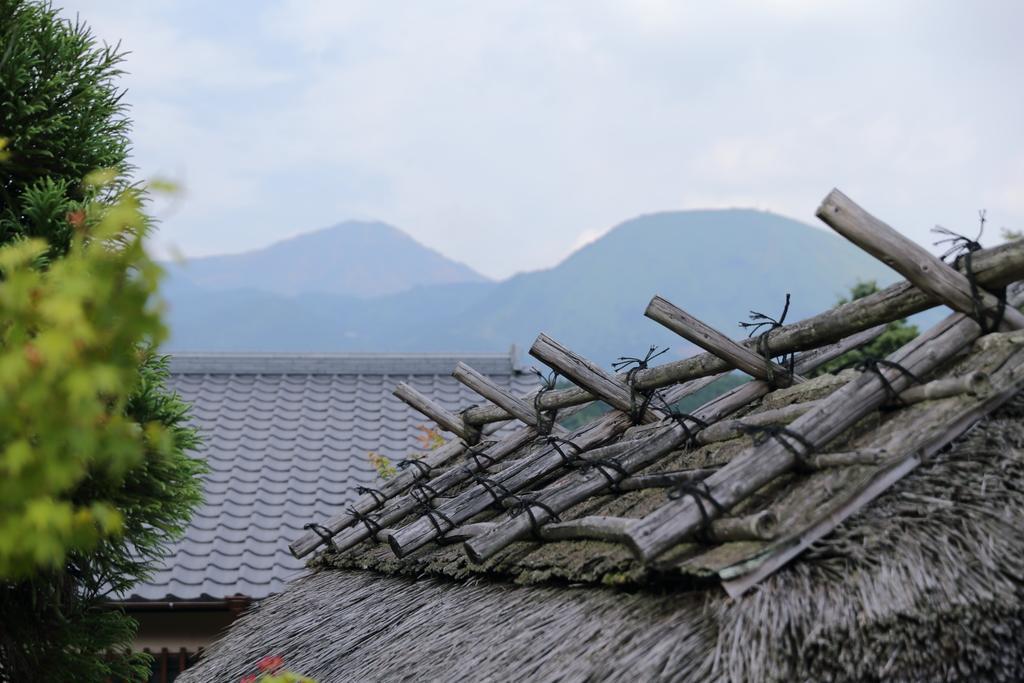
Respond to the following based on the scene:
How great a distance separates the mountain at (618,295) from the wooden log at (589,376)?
27008 mm

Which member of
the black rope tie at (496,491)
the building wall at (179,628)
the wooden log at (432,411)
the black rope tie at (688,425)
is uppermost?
the black rope tie at (688,425)

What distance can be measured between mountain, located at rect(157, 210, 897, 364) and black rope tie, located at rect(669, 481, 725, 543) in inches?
1127

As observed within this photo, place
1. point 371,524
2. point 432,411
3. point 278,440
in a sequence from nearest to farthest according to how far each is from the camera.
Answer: point 371,524 < point 432,411 < point 278,440

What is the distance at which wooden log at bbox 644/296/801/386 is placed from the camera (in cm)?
358

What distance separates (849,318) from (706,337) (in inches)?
22.0

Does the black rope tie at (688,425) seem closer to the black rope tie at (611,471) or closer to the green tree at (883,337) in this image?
the black rope tie at (611,471)

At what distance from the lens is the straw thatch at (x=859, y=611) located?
2.28 meters

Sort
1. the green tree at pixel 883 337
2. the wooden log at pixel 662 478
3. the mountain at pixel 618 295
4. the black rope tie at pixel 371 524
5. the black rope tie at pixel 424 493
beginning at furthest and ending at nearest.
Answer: the mountain at pixel 618 295
the green tree at pixel 883 337
the black rope tie at pixel 371 524
the black rope tie at pixel 424 493
the wooden log at pixel 662 478

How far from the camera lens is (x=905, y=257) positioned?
9.24 feet

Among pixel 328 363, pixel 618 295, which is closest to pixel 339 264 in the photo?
pixel 618 295

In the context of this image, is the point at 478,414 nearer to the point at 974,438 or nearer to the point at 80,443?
the point at 974,438

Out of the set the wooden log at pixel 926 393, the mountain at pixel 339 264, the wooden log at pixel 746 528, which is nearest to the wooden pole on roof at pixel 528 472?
the wooden log at pixel 926 393

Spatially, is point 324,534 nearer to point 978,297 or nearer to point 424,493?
point 424,493

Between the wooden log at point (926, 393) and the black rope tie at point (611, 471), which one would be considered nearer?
the wooden log at point (926, 393)
